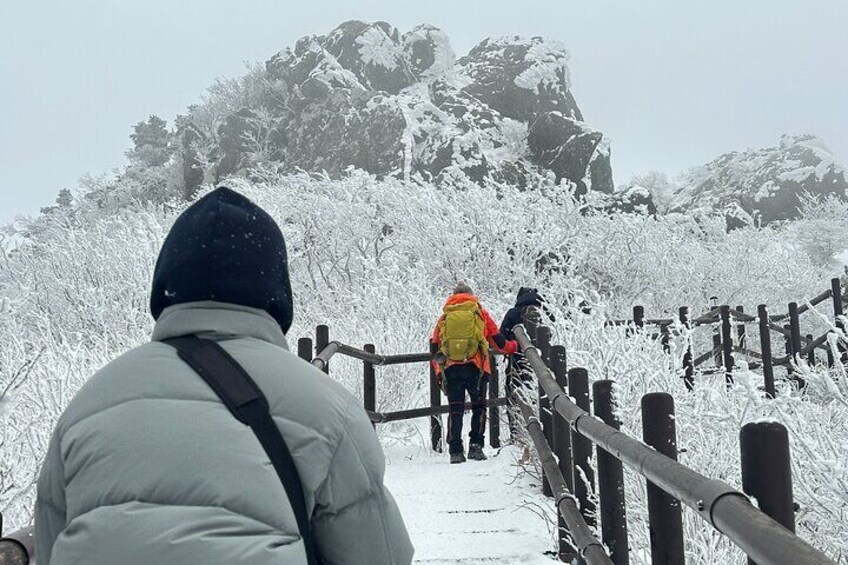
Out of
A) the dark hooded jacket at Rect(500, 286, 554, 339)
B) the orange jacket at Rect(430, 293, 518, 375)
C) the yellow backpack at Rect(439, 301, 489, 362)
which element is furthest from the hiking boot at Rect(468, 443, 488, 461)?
the dark hooded jacket at Rect(500, 286, 554, 339)

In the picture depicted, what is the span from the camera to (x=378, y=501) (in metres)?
1.31

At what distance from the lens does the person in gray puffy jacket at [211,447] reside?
1.08 meters

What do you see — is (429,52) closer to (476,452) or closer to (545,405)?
(476,452)

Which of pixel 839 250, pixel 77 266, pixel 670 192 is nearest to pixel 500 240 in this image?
pixel 77 266

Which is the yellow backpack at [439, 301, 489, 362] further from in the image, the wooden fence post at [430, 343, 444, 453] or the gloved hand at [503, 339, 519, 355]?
the wooden fence post at [430, 343, 444, 453]

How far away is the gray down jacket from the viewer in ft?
3.52

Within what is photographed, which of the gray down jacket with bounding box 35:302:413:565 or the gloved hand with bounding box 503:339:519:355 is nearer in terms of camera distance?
the gray down jacket with bounding box 35:302:413:565

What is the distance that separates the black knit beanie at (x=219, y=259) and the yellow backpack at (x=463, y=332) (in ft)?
18.2

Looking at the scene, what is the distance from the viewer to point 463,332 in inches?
275

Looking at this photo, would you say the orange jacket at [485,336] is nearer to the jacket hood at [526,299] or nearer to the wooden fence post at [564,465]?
the jacket hood at [526,299]

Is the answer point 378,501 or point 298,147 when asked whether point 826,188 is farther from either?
point 378,501

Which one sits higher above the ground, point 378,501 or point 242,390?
point 242,390

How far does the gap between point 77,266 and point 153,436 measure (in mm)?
22258

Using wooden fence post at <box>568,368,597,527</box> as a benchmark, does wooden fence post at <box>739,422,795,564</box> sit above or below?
above
